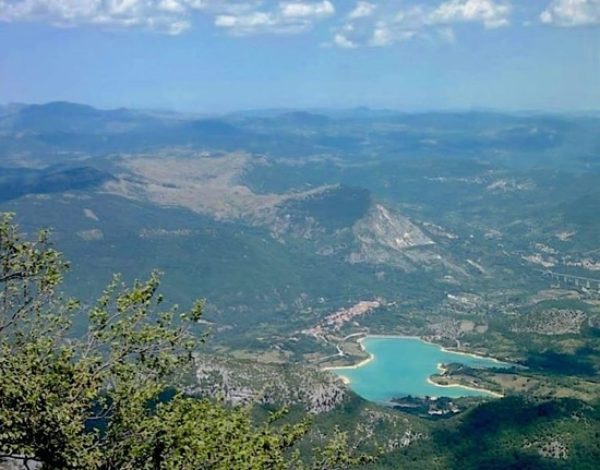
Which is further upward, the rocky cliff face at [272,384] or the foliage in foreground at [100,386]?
the foliage in foreground at [100,386]

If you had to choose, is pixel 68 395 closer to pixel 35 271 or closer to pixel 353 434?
pixel 35 271

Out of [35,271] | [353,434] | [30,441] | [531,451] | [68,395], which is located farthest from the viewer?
[353,434]

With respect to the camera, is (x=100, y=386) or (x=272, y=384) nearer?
(x=100, y=386)

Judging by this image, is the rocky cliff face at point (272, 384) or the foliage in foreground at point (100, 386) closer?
the foliage in foreground at point (100, 386)

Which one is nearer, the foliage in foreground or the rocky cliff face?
the foliage in foreground

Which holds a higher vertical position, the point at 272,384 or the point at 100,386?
the point at 100,386

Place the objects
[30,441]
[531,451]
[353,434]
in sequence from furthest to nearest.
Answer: [353,434]
[531,451]
[30,441]

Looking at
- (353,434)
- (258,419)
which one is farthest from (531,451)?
(258,419)

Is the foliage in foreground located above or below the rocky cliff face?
above
